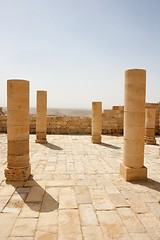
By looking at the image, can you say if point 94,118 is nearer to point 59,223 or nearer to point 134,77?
point 134,77

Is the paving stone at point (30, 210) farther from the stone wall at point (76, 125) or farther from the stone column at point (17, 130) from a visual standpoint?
the stone wall at point (76, 125)

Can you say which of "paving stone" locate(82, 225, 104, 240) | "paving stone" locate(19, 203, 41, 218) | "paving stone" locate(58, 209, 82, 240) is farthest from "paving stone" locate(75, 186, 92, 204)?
"paving stone" locate(82, 225, 104, 240)

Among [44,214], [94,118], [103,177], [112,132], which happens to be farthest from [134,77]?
[112,132]

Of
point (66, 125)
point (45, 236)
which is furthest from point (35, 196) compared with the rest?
point (66, 125)

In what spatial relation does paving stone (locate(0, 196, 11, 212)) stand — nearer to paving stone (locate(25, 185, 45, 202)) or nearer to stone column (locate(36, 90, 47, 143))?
paving stone (locate(25, 185, 45, 202))

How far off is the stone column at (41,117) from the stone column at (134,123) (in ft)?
25.5

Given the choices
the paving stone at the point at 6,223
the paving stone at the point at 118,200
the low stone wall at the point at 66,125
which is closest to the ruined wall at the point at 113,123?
the low stone wall at the point at 66,125

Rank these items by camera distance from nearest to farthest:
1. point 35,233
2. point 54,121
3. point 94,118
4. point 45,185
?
point 35,233, point 45,185, point 94,118, point 54,121

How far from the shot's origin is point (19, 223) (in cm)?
407

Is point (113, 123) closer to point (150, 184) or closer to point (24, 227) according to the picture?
point (150, 184)

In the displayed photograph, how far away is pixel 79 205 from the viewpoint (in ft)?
15.9

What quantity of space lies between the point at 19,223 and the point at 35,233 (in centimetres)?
49

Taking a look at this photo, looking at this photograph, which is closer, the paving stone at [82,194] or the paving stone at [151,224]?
the paving stone at [151,224]

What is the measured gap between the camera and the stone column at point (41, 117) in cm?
1362
